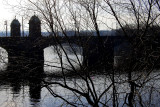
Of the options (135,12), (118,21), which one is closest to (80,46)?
(118,21)

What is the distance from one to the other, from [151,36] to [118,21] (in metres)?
0.61

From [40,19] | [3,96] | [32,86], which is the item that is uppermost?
[40,19]

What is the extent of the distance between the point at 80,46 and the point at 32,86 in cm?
119

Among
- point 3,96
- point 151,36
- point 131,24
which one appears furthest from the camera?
point 3,96

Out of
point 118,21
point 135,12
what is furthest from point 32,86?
point 135,12

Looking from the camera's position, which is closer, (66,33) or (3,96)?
(66,33)

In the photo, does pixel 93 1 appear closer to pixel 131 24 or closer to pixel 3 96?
pixel 131 24

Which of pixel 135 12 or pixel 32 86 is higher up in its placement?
pixel 135 12

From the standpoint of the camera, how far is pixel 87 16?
4.50 metres

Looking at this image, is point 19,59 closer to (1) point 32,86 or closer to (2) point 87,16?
(1) point 32,86

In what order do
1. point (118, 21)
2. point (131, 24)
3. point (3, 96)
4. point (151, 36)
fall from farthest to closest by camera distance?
point (3, 96) < point (131, 24) < point (118, 21) < point (151, 36)

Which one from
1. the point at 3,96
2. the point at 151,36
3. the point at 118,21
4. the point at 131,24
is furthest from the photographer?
the point at 3,96

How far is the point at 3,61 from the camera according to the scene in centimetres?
413

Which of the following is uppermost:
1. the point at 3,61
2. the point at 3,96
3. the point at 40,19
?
the point at 40,19
